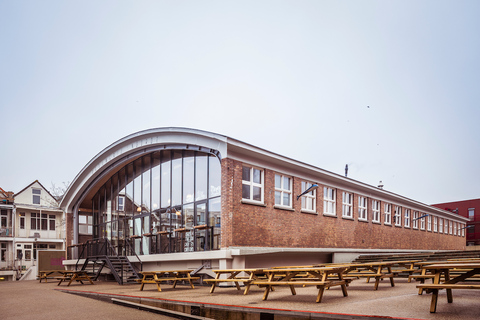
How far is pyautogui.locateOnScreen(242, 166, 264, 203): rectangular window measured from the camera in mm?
15320

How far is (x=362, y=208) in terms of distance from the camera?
22734 millimetres

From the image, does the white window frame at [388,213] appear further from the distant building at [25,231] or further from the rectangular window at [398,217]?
the distant building at [25,231]

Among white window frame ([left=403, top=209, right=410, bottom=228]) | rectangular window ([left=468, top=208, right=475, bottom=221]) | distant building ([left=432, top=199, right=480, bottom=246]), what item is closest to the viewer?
white window frame ([left=403, top=209, right=410, bottom=228])

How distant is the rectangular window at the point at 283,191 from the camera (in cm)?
1670

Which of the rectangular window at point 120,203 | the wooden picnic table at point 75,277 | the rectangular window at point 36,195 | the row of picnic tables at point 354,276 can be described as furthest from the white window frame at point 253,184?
the rectangular window at point 36,195

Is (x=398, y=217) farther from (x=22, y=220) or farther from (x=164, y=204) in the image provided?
(x=22, y=220)

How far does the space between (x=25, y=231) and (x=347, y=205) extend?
27262mm

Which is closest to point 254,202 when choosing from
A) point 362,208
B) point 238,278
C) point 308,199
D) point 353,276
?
point 308,199

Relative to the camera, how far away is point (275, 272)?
895 centimetres

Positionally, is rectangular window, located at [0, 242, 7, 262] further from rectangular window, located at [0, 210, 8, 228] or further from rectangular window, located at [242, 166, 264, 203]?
rectangular window, located at [242, 166, 264, 203]

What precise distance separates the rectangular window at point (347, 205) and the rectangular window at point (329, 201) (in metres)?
1.04

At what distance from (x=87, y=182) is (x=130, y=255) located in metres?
5.70

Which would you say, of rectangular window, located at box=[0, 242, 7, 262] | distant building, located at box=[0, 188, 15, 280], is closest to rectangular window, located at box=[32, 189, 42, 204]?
distant building, located at box=[0, 188, 15, 280]

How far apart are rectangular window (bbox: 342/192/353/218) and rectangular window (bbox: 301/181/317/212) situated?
2.97m
